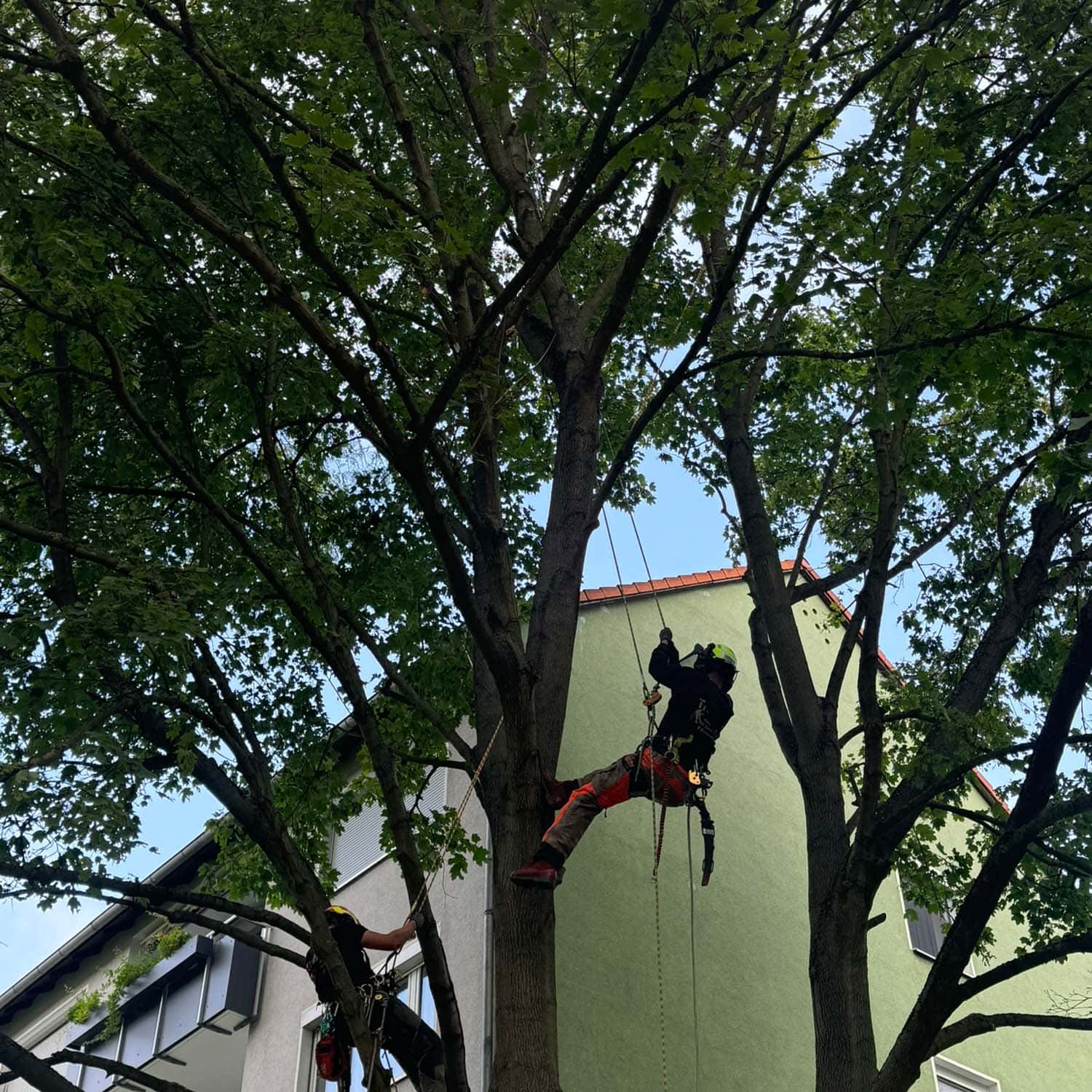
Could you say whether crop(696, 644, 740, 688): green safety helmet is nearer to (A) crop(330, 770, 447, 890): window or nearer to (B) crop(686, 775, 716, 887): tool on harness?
(B) crop(686, 775, 716, 887): tool on harness

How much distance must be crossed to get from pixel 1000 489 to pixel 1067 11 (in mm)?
4167

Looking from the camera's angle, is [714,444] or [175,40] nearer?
[175,40]

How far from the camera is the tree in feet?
21.8

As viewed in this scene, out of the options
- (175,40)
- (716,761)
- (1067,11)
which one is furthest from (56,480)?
(716,761)

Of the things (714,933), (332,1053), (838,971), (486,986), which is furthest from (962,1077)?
(332,1053)

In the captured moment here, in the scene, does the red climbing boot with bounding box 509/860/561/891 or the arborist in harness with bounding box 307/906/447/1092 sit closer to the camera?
the red climbing boot with bounding box 509/860/561/891

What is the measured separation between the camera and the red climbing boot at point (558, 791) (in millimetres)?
7113

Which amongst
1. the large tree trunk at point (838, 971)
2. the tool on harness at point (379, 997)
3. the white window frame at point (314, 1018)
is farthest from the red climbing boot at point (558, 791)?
the white window frame at point (314, 1018)

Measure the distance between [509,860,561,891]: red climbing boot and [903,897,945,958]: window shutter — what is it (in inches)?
387

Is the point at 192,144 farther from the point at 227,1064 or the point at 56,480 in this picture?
the point at 227,1064

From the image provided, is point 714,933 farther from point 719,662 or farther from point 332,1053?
point 332,1053

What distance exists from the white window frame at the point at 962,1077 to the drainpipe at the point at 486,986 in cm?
597

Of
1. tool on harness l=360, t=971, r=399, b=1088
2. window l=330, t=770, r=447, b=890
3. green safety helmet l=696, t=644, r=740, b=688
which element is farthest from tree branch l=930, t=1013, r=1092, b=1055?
window l=330, t=770, r=447, b=890

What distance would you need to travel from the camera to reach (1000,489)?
11945 millimetres
